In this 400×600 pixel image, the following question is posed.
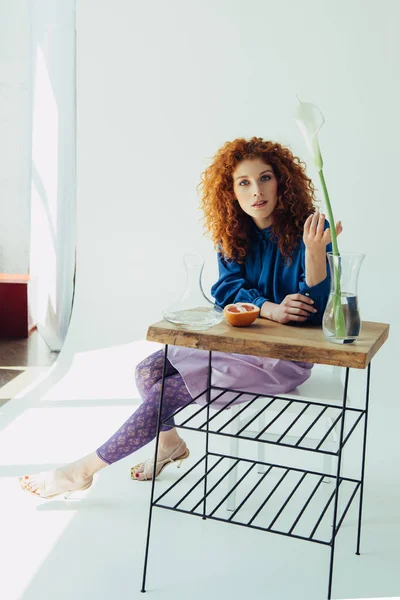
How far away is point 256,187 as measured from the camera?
2.23 m

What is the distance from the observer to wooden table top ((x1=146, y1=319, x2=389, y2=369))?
1.59 metres

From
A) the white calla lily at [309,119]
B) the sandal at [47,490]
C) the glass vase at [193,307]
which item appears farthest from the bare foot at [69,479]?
the white calla lily at [309,119]

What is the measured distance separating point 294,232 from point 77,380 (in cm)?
164

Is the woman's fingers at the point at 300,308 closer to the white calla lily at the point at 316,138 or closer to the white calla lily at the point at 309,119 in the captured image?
the white calla lily at the point at 316,138

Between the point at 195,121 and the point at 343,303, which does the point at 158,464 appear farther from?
the point at 195,121

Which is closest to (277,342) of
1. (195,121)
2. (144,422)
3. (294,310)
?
(294,310)

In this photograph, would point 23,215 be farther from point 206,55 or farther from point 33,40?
point 206,55

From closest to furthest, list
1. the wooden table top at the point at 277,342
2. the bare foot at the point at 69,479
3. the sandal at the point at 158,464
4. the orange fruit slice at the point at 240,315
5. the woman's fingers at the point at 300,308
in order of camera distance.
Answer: the wooden table top at the point at 277,342 → the orange fruit slice at the point at 240,315 → the woman's fingers at the point at 300,308 → the bare foot at the point at 69,479 → the sandal at the point at 158,464

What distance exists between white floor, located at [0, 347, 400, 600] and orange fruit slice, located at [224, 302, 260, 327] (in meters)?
0.65

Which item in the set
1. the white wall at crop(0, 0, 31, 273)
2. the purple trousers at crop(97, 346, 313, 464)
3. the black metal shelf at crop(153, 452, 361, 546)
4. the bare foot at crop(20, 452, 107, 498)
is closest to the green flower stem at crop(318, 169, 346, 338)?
the purple trousers at crop(97, 346, 313, 464)

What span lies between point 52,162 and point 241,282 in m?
0.84

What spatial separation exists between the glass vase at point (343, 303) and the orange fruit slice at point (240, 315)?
0.19 meters

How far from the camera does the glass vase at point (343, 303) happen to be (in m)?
1.66

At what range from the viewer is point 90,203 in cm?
411
